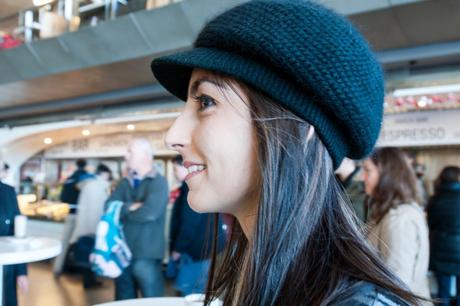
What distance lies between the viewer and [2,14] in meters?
9.45

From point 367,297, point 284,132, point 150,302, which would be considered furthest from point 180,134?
point 150,302

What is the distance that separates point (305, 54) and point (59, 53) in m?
7.22

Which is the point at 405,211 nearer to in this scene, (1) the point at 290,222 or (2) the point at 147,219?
(1) the point at 290,222

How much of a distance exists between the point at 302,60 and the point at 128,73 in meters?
6.41

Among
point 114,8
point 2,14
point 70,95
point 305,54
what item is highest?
point 2,14

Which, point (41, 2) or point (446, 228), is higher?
point (41, 2)

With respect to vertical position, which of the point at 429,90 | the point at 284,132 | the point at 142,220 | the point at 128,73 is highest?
the point at 128,73

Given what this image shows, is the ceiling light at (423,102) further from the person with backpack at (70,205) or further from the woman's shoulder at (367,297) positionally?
the woman's shoulder at (367,297)

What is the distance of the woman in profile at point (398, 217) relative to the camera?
2.15 metres

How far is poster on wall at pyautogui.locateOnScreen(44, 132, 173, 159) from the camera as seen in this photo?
8.89m

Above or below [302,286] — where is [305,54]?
above

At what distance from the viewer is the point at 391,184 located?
2.33 metres

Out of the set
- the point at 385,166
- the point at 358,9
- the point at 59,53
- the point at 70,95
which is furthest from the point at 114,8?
the point at 385,166

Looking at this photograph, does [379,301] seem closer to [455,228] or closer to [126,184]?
[126,184]
